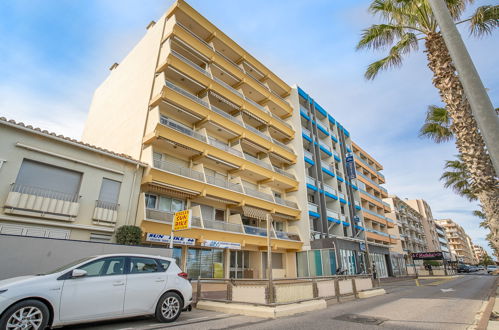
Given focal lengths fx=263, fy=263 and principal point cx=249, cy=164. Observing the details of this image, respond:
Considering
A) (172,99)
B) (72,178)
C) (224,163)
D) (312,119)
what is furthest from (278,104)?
(72,178)

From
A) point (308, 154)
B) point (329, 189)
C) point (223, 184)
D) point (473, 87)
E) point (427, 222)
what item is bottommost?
point (473, 87)

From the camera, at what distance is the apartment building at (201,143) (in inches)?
709

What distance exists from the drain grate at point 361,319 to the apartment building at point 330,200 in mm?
15103

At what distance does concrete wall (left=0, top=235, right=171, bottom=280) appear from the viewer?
8039mm

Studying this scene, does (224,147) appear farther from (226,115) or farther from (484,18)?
(484,18)

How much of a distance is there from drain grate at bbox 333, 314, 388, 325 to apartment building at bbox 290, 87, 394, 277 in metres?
15.1

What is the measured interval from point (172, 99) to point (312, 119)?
21330 mm

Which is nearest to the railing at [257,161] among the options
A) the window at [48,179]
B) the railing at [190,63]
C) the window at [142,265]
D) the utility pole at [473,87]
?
the railing at [190,63]

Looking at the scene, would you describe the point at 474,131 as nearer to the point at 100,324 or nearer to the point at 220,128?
the point at 100,324

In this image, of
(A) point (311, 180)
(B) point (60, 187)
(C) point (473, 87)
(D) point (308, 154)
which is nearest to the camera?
(C) point (473, 87)

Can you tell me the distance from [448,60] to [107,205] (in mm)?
17080

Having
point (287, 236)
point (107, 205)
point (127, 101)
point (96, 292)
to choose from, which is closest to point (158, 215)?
point (107, 205)

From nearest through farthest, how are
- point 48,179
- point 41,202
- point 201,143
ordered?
point 41,202 → point 48,179 → point 201,143

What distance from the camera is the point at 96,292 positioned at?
19.4 ft
